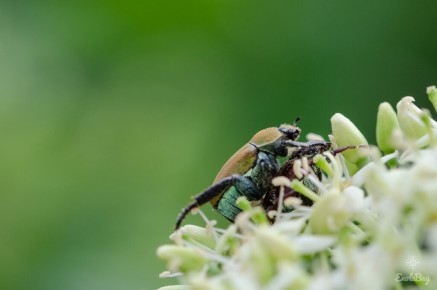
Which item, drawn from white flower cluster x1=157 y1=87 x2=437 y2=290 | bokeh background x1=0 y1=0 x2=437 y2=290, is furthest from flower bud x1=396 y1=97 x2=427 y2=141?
bokeh background x1=0 y1=0 x2=437 y2=290

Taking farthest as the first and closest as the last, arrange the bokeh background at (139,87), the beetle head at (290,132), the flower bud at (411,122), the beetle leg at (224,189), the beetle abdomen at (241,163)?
the bokeh background at (139,87) < the beetle head at (290,132) < the beetle abdomen at (241,163) < the beetle leg at (224,189) < the flower bud at (411,122)

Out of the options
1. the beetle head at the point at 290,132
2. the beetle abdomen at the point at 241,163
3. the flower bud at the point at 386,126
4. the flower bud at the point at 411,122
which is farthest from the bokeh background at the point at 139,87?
the flower bud at the point at 411,122

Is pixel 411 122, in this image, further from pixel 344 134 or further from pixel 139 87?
pixel 139 87

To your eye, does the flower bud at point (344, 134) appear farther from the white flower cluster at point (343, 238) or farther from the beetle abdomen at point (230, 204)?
the beetle abdomen at point (230, 204)

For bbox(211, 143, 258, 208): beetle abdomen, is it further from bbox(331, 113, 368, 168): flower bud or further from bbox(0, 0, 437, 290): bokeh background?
bbox(0, 0, 437, 290): bokeh background

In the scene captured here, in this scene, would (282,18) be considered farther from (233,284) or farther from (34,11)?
(233,284)

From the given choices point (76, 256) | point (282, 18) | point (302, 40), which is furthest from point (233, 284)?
point (282, 18)

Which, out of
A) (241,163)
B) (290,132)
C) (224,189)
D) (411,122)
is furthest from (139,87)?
(411,122)

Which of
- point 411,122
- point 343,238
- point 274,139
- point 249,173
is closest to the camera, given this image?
point 343,238
